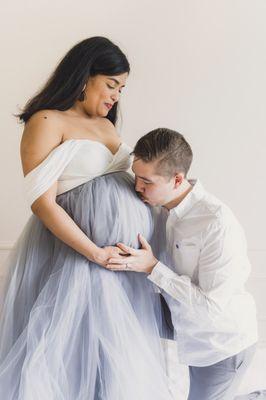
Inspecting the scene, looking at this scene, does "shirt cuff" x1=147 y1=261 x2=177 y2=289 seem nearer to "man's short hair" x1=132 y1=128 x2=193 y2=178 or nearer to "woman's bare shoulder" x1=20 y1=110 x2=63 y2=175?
"man's short hair" x1=132 y1=128 x2=193 y2=178

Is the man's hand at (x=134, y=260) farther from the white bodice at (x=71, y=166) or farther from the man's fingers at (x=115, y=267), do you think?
the white bodice at (x=71, y=166)

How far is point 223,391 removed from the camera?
137cm

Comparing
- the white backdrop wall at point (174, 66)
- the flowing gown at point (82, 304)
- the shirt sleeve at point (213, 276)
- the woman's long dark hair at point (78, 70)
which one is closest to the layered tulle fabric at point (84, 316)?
the flowing gown at point (82, 304)

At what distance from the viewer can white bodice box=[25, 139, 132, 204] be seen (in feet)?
4.01

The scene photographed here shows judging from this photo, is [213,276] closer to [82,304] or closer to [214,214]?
[214,214]

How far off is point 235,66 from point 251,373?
53.5 inches

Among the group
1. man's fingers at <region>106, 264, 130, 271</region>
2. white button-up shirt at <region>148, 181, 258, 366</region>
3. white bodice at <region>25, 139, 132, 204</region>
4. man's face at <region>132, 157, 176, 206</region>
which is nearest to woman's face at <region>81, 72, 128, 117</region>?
white bodice at <region>25, 139, 132, 204</region>

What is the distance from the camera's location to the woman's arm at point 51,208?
1226 mm

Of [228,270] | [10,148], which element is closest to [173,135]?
[228,270]

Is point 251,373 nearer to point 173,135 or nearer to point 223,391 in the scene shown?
point 223,391

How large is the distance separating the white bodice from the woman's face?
12 centimetres

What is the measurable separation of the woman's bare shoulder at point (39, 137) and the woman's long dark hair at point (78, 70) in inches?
2.0

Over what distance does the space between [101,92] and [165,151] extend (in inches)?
11.2

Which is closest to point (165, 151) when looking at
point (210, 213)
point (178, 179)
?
point (178, 179)
